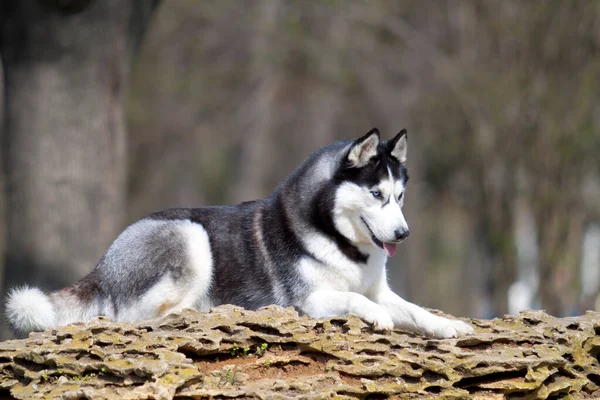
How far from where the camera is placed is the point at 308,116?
27.1 meters

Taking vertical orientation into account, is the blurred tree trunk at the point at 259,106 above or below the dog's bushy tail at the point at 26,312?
above

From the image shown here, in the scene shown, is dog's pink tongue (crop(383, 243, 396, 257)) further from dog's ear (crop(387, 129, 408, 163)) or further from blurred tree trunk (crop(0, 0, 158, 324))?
blurred tree trunk (crop(0, 0, 158, 324))

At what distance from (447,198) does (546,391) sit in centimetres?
2200

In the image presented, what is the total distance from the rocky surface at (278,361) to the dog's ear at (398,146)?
4.75ft

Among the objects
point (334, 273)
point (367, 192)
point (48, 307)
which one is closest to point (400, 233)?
point (367, 192)

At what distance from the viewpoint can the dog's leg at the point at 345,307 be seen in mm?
5816

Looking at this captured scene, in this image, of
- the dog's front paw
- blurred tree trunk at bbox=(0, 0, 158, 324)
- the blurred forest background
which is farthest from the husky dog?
the blurred forest background

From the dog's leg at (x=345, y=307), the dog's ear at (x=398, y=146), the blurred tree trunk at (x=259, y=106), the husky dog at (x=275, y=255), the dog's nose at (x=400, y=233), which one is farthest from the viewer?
the blurred tree trunk at (x=259, y=106)

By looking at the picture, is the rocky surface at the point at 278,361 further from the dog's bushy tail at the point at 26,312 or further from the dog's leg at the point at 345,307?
the dog's bushy tail at the point at 26,312

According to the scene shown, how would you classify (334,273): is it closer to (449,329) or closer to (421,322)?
→ (421,322)

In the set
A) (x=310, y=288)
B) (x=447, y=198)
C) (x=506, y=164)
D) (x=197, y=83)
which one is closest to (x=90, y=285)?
(x=310, y=288)

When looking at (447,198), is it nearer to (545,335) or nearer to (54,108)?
(54,108)

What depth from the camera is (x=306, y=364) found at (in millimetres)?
5520

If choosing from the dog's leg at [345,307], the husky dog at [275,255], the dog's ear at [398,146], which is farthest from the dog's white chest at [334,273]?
the dog's ear at [398,146]
